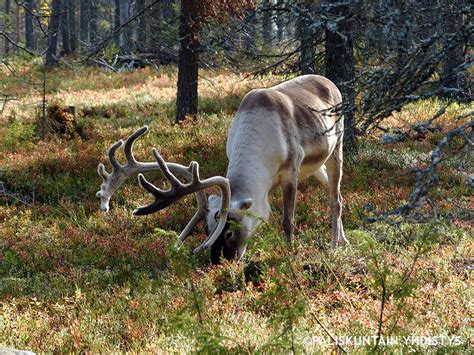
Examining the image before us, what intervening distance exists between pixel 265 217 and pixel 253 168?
60 centimetres

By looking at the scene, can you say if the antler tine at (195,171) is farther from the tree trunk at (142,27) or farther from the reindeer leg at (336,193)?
the tree trunk at (142,27)

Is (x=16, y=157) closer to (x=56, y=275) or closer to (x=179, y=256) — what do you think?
(x=56, y=275)

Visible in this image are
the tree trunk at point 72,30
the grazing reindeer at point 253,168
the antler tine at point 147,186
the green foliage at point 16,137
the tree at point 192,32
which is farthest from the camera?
the tree trunk at point 72,30

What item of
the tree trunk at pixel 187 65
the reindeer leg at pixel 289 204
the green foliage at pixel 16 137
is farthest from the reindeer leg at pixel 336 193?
the green foliage at pixel 16 137

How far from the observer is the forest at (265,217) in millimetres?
4172

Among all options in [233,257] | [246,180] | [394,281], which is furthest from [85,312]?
[394,281]

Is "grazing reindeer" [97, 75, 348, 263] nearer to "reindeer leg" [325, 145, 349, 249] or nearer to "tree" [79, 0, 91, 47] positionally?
"reindeer leg" [325, 145, 349, 249]

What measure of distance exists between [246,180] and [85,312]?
2.33 metres

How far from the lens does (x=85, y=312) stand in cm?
609

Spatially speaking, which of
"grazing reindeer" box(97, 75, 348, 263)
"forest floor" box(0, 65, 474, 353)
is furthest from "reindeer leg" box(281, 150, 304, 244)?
"forest floor" box(0, 65, 474, 353)

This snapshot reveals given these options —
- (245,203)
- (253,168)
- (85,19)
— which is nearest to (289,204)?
(253,168)

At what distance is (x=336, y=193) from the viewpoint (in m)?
9.28

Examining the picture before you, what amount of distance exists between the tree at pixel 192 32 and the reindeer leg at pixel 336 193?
5.73m

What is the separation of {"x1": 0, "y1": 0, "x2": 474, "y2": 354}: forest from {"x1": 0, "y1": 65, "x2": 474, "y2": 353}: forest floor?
1.3 inches
